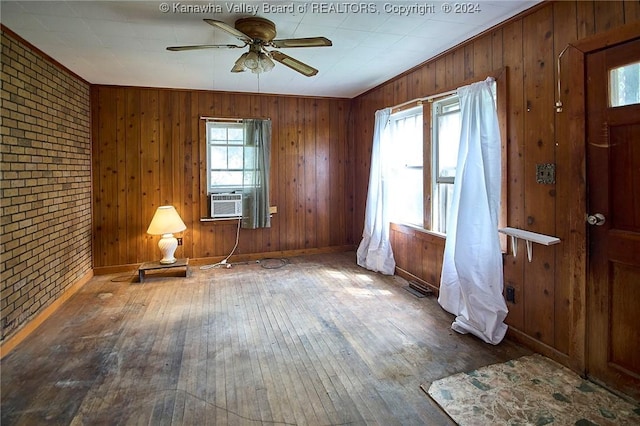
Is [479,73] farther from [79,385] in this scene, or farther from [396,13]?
[79,385]

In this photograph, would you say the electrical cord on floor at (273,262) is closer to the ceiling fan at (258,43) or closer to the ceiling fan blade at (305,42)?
the ceiling fan at (258,43)

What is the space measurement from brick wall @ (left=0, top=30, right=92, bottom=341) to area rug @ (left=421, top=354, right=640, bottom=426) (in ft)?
10.4

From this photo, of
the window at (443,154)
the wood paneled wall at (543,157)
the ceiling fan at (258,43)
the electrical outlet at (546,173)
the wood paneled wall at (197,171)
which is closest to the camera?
the wood paneled wall at (543,157)

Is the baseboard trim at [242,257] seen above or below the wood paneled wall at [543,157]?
below

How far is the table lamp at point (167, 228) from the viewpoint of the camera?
438 centimetres

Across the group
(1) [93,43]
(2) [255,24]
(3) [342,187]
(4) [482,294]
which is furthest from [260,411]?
(3) [342,187]

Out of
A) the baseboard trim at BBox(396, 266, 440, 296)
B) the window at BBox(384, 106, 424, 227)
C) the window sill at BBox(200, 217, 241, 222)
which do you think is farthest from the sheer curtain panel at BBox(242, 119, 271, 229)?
the baseboard trim at BBox(396, 266, 440, 296)

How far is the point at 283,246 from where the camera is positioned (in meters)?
5.48

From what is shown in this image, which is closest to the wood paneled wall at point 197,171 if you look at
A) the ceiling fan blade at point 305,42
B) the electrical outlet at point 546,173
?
the ceiling fan blade at point 305,42

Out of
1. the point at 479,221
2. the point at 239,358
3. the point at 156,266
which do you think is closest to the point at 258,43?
the point at 479,221

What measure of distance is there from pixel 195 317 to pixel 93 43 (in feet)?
8.64

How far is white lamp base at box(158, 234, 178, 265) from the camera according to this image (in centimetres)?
448

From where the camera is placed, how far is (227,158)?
16.8ft

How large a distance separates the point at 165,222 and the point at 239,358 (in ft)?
8.37
